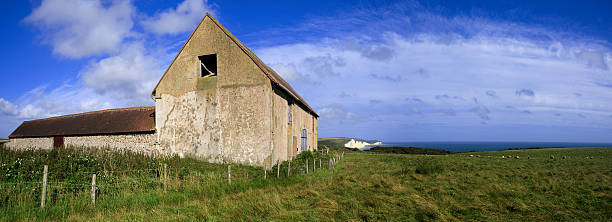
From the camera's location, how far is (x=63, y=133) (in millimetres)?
19828

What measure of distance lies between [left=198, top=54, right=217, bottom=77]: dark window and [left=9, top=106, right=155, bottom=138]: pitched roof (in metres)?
4.54

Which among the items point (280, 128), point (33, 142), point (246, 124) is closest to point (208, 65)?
point (246, 124)

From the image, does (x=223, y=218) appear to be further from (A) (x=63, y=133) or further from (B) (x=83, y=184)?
(A) (x=63, y=133)

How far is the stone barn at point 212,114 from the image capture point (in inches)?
583

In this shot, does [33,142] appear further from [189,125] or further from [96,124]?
[189,125]

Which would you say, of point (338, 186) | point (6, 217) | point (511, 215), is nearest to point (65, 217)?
point (6, 217)

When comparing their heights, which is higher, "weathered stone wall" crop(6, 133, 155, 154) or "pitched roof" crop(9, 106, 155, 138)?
"pitched roof" crop(9, 106, 155, 138)

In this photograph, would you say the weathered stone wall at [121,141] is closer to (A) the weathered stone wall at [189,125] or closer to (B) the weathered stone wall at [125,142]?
(B) the weathered stone wall at [125,142]

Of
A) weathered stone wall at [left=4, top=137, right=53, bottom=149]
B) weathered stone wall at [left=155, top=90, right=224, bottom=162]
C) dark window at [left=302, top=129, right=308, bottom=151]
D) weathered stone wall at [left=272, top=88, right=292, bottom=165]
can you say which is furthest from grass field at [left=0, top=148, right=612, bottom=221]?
weathered stone wall at [left=4, top=137, right=53, bottom=149]

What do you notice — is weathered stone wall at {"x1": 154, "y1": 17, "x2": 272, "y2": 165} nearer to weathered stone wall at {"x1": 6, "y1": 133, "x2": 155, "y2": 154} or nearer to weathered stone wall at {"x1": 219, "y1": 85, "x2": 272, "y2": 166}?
weathered stone wall at {"x1": 219, "y1": 85, "x2": 272, "y2": 166}

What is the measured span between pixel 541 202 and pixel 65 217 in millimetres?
11596

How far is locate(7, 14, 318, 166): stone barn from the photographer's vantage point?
48.6 ft

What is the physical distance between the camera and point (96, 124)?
19.4 meters

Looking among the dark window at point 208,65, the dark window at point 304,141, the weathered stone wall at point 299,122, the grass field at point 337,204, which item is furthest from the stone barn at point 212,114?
the grass field at point 337,204
